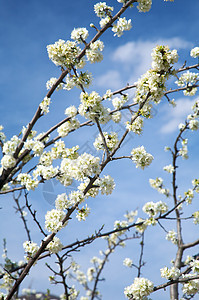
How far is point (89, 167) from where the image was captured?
324 cm

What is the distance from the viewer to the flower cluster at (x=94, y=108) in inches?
130

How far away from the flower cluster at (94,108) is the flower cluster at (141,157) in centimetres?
52

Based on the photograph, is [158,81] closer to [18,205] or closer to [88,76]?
[88,76]

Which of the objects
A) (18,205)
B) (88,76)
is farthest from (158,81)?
(18,205)

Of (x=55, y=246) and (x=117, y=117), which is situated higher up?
(x=117, y=117)

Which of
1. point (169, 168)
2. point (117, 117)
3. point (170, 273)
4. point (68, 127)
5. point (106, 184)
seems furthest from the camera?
point (169, 168)

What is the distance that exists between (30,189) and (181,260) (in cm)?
404

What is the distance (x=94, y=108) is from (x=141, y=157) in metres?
0.78

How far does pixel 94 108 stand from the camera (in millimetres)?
3342

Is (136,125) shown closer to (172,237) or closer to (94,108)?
(94,108)

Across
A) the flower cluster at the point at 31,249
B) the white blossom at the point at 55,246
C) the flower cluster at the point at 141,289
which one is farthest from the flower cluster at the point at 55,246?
the flower cluster at the point at 141,289

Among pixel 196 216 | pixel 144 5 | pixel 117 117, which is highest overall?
pixel 144 5

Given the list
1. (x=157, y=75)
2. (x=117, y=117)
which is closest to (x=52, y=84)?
(x=117, y=117)

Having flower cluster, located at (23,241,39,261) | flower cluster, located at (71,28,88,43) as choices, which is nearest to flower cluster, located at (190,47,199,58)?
flower cluster, located at (71,28,88,43)
